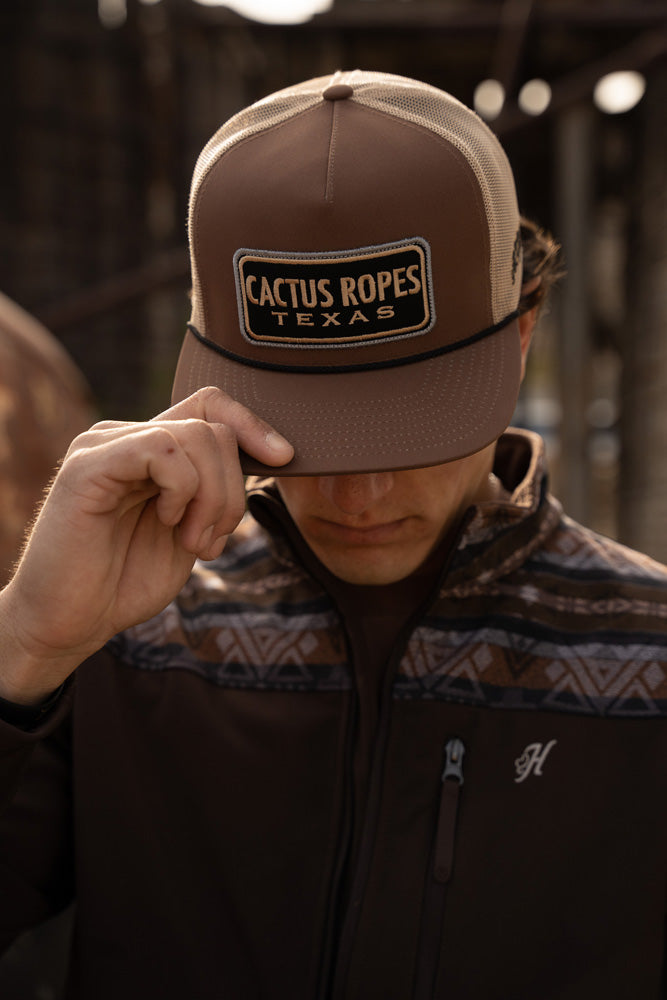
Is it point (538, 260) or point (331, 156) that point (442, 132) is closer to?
point (331, 156)

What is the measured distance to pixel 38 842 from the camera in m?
1.68

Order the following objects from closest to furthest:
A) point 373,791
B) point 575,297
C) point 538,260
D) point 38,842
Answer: point 373,791, point 38,842, point 538,260, point 575,297

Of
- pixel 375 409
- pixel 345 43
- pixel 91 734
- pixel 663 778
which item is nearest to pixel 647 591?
pixel 663 778

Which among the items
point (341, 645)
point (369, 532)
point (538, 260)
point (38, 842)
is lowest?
point (38, 842)

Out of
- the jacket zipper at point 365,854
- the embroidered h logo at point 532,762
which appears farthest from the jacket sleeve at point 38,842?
the embroidered h logo at point 532,762

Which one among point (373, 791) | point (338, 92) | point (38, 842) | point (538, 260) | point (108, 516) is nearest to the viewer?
point (108, 516)

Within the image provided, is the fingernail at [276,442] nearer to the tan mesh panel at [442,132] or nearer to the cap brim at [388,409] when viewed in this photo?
the cap brim at [388,409]

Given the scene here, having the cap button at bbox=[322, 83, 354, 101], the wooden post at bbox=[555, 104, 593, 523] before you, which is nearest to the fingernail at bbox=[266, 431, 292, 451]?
the cap button at bbox=[322, 83, 354, 101]

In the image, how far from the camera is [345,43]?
651 centimetres

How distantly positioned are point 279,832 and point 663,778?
613mm

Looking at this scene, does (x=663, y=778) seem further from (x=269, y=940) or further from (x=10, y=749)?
(x=10, y=749)

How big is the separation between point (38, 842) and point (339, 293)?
1056 millimetres

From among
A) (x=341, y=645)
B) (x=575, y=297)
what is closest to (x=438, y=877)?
(x=341, y=645)

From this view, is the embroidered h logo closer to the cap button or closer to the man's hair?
the man's hair
